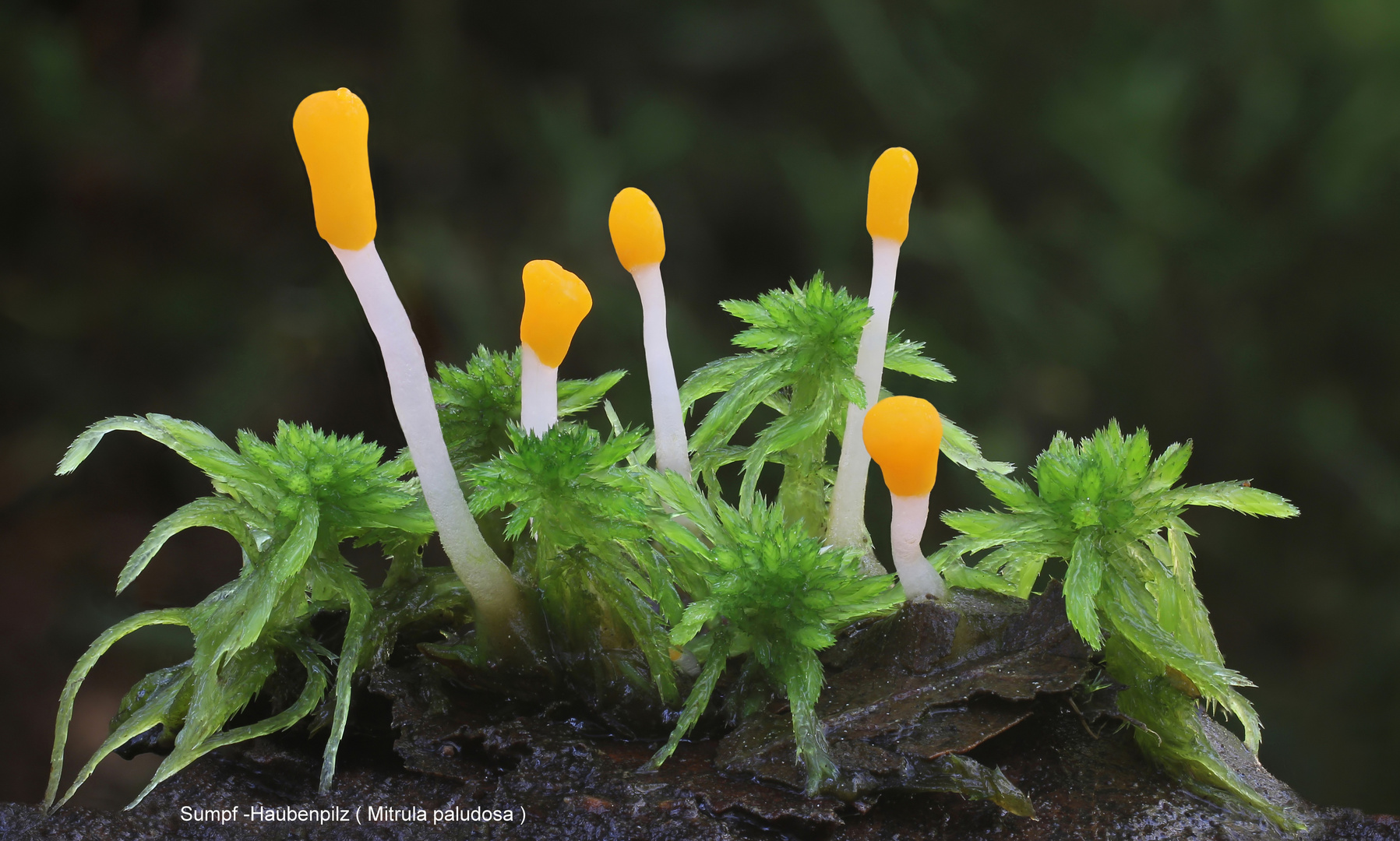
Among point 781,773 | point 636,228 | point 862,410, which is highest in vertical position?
point 636,228

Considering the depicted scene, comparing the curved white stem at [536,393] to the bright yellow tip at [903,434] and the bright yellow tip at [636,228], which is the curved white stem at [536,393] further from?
the bright yellow tip at [903,434]

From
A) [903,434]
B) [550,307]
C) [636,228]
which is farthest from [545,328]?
[903,434]

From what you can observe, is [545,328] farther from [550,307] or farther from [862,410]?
[862,410]

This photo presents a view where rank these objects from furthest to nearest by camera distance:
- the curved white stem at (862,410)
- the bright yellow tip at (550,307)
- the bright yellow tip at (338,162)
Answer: the curved white stem at (862,410)
the bright yellow tip at (550,307)
the bright yellow tip at (338,162)

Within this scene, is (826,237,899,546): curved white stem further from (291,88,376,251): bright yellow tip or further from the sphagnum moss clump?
(291,88,376,251): bright yellow tip

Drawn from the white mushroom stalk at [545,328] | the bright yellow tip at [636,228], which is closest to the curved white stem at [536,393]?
the white mushroom stalk at [545,328]
